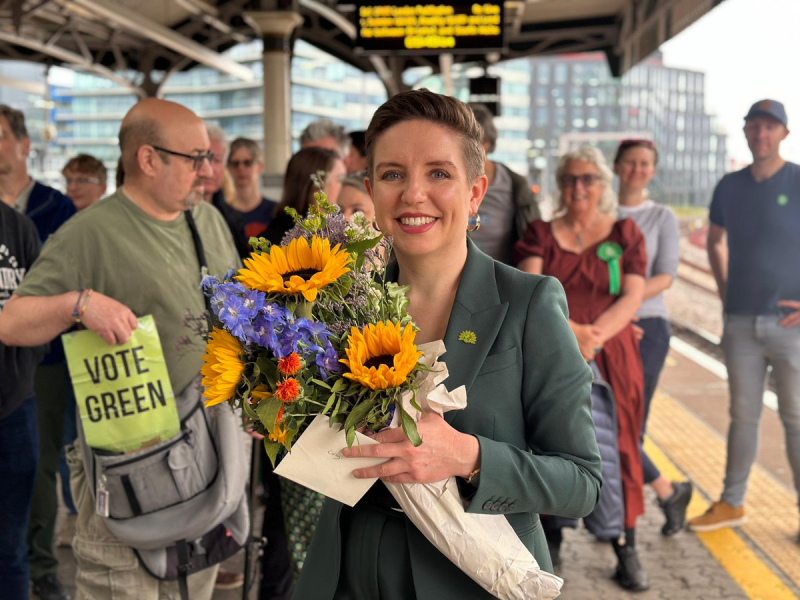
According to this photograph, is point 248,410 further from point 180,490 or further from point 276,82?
point 276,82

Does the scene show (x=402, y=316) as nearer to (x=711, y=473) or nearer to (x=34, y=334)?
(x=34, y=334)

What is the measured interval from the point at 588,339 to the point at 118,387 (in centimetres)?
234

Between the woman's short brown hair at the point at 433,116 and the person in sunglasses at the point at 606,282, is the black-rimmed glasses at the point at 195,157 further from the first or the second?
the person in sunglasses at the point at 606,282

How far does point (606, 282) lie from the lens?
14.8 ft

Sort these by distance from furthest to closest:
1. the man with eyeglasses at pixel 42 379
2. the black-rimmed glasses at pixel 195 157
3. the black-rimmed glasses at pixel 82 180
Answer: the black-rimmed glasses at pixel 82 180 < the man with eyeglasses at pixel 42 379 < the black-rimmed glasses at pixel 195 157

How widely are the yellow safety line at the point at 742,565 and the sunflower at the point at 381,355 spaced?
372cm

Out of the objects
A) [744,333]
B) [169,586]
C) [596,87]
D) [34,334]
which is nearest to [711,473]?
[744,333]

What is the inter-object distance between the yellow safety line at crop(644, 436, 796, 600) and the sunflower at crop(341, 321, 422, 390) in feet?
12.2

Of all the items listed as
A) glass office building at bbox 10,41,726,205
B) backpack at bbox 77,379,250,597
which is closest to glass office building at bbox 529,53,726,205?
glass office building at bbox 10,41,726,205

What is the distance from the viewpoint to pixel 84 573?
3.04 metres

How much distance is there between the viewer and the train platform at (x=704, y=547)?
4.45m

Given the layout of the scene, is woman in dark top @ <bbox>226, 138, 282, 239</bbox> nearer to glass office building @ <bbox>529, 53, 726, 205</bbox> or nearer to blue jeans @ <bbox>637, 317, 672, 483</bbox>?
blue jeans @ <bbox>637, 317, 672, 483</bbox>

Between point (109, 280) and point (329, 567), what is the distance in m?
1.60

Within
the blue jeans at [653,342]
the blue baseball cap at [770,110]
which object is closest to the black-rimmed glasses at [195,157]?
the blue jeans at [653,342]
